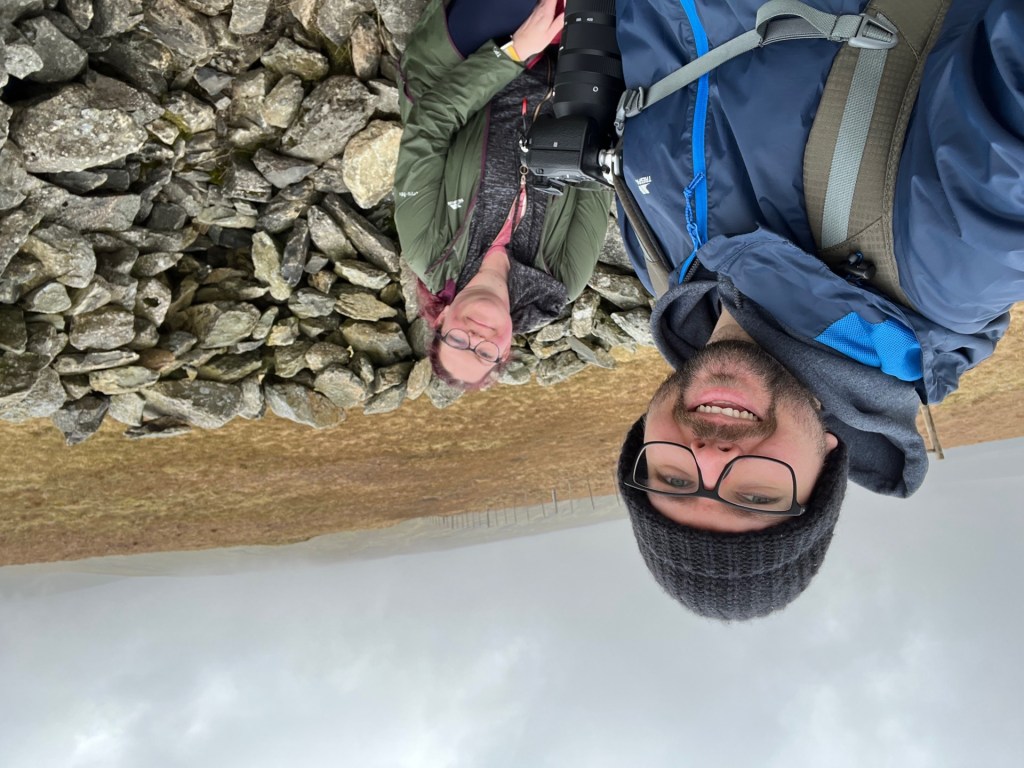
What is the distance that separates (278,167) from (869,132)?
1.87m

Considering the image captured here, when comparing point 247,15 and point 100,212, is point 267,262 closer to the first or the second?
point 100,212

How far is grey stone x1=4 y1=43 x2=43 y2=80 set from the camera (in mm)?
1998

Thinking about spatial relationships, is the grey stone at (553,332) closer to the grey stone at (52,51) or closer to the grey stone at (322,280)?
the grey stone at (322,280)

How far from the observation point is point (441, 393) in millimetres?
3016

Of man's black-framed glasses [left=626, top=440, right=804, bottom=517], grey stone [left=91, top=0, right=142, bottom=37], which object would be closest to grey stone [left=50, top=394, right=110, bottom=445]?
grey stone [left=91, top=0, right=142, bottom=37]

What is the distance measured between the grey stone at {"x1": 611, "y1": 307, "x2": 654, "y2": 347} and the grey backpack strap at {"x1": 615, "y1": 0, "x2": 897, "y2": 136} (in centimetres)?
159

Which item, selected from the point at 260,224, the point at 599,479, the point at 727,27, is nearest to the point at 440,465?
the point at 599,479

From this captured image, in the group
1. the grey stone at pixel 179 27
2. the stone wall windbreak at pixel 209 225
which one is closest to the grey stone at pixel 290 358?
the stone wall windbreak at pixel 209 225

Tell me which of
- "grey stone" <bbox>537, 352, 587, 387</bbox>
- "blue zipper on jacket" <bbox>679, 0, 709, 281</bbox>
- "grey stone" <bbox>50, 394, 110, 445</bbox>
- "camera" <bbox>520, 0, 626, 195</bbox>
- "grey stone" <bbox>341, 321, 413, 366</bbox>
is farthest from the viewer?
"grey stone" <bbox>537, 352, 587, 387</bbox>

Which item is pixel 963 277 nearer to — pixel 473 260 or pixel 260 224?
pixel 473 260

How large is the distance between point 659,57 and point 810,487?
0.77 metres

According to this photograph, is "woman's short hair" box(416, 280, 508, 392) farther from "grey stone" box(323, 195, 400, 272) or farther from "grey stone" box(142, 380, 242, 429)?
"grey stone" box(142, 380, 242, 429)

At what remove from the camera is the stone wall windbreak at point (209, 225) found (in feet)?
7.38

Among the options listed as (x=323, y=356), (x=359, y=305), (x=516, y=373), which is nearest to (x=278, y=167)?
(x=359, y=305)
